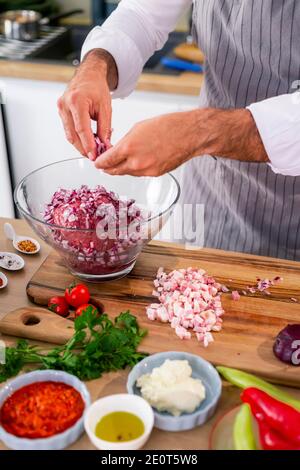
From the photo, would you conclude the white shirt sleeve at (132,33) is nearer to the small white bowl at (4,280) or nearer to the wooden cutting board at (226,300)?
the wooden cutting board at (226,300)

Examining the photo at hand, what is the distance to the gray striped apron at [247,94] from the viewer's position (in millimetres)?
1468

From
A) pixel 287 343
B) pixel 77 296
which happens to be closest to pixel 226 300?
pixel 287 343

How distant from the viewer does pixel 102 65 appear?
1.53 m

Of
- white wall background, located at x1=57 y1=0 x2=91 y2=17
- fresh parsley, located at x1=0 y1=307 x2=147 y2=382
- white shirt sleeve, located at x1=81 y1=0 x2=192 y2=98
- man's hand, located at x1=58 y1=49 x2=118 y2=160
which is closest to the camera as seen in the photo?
fresh parsley, located at x1=0 y1=307 x2=147 y2=382

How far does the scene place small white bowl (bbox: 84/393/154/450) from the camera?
36.7 inches

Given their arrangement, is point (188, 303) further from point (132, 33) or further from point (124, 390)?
point (132, 33)

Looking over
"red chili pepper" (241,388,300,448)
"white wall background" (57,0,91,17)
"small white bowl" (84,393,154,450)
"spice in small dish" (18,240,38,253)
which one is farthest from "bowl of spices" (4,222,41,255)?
"white wall background" (57,0,91,17)

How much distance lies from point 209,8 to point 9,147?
1.27 meters

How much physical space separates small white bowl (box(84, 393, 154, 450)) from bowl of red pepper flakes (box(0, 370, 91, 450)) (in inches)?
0.9

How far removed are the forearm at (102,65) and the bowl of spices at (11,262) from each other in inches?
18.3

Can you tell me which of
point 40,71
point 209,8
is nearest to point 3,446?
point 209,8

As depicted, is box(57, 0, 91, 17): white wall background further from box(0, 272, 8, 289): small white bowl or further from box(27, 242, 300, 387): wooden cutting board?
box(0, 272, 8, 289): small white bowl

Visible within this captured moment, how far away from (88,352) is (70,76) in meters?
1.50

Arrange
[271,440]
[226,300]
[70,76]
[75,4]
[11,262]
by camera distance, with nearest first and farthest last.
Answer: [271,440]
[226,300]
[11,262]
[70,76]
[75,4]
